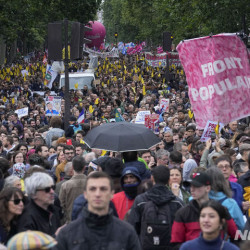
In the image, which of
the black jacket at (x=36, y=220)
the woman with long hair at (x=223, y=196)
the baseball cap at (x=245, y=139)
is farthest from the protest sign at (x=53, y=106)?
the woman with long hair at (x=223, y=196)

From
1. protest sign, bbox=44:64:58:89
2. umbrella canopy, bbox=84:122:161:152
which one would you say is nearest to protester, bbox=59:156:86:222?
umbrella canopy, bbox=84:122:161:152

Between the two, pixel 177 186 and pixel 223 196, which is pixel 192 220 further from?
pixel 177 186

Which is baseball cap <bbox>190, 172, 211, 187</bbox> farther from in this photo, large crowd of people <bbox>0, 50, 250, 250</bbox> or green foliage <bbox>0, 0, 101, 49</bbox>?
green foliage <bbox>0, 0, 101, 49</bbox>

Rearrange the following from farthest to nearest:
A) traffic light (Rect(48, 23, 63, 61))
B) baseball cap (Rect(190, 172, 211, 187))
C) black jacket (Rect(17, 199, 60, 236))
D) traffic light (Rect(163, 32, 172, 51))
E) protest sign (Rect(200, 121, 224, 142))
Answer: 1. traffic light (Rect(163, 32, 172, 51))
2. traffic light (Rect(48, 23, 63, 61))
3. protest sign (Rect(200, 121, 224, 142))
4. black jacket (Rect(17, 199, 60, 236))
5. baseball cap (Rect(190, 172, 211, 187))

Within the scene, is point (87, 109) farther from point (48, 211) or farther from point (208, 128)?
point (48, 211)

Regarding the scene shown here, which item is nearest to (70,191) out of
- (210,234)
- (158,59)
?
(210,234)

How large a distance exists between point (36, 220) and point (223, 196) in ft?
5.31

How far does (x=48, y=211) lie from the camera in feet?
22.3

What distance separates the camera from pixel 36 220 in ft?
21.7

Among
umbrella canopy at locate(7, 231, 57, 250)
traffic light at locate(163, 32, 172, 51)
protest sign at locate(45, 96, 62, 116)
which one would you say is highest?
traffic light at locate(163, 32, 172, 51)

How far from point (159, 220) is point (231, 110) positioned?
17.8ft

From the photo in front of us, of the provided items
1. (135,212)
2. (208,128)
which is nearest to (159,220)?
(135,212)

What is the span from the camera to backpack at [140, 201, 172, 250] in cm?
671

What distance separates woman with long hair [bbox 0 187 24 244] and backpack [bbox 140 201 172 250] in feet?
3.55
